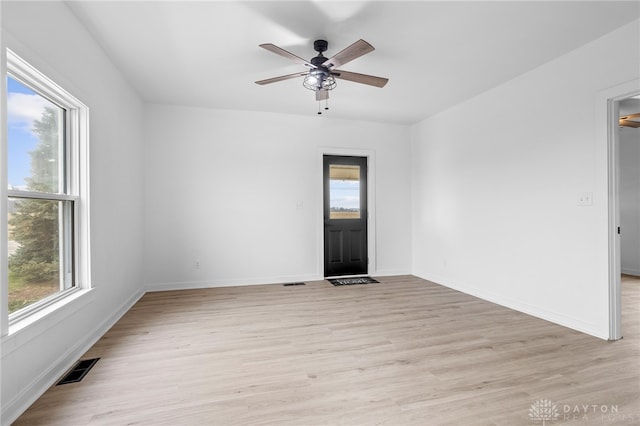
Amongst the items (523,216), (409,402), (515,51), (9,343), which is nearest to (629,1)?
(515,51)

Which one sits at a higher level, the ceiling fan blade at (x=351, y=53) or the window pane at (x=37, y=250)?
the ceiling fan blade at (x=351, y=53)

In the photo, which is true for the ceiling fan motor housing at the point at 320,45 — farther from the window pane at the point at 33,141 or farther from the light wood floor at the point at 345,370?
the light wood floor at the point at 345,370

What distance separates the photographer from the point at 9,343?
158cm

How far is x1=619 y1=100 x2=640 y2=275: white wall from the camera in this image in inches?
207

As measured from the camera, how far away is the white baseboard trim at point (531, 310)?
9.09 ft

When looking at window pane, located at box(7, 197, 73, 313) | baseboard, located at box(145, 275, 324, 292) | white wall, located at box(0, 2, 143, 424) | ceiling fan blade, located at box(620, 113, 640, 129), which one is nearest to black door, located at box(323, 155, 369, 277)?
baseboard, located at box(145, 275, 324, 292)

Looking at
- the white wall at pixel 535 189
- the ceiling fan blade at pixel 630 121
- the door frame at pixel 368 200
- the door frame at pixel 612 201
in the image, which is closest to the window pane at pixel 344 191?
the door frame at pixel 368 200

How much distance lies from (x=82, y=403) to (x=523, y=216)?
4.31 metres

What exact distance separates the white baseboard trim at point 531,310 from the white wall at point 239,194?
1.38m

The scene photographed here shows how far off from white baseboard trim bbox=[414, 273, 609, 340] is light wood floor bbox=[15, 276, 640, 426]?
4.6 inches

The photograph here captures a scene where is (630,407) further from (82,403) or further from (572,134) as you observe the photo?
(82,403)

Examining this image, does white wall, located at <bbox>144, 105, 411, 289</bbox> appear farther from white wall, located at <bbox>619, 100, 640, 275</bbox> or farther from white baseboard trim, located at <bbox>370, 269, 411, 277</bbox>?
white wall, located at <bbox>619, 100, 640, 275</bbox>

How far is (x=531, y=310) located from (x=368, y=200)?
2816 millimetres

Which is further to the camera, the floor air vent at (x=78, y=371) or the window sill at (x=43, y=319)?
the floor air vent at (x=78, y=371)
